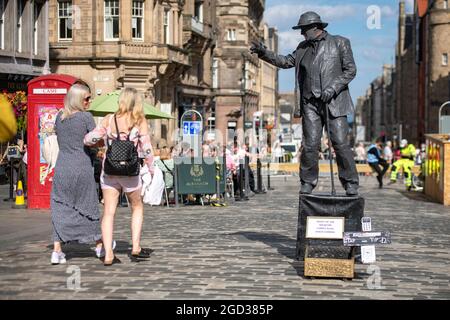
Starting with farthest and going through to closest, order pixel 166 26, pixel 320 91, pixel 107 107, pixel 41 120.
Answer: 1. pixel 166 26
2. pixel 107 107
3. pixel 41 120
4. pixel 320 91

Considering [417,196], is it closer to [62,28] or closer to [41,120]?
[41,120]

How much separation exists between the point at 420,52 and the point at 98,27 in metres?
81.5

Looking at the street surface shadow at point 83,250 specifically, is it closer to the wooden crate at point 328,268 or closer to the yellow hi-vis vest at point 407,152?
the wooden crate at point 328,268

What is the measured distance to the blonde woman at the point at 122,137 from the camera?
974 cm

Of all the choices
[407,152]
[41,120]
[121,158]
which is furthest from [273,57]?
[407,152]

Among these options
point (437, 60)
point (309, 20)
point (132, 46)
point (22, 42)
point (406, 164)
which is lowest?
point (406, 164)

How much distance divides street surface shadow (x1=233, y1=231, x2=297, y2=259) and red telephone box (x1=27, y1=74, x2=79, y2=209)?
6.27 m

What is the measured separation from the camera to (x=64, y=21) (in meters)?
41.8

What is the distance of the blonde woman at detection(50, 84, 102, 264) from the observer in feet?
32.7

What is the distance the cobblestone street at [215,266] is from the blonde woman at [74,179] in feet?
1.20

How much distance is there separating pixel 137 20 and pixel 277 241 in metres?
31.2
